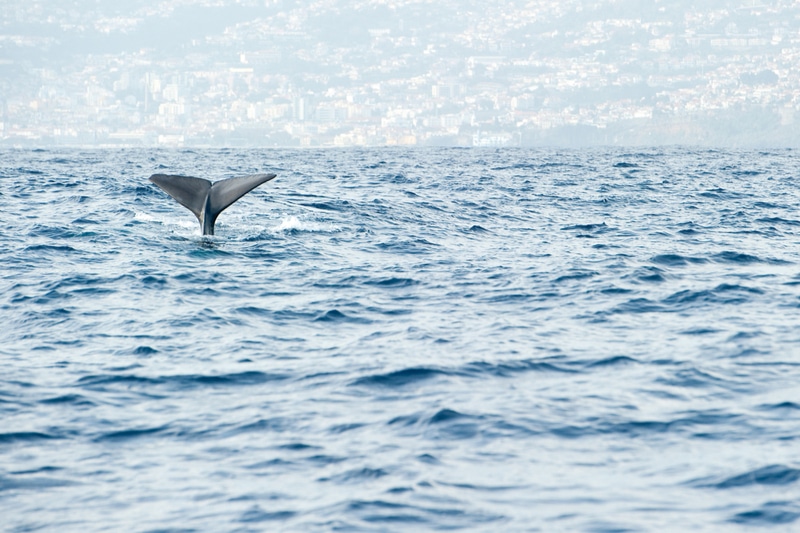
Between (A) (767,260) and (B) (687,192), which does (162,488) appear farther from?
(B) (687,192)

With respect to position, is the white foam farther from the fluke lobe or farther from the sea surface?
the fluke lobe

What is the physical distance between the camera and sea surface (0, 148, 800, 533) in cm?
904

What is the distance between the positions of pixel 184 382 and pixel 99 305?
5065 millimetres

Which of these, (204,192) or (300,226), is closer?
(204,192)

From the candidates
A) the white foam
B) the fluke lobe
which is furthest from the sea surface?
the fluke lobe

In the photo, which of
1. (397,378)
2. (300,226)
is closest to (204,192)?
(300,226)

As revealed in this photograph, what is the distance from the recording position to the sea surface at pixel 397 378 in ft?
29.7

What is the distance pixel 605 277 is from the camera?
19141mm

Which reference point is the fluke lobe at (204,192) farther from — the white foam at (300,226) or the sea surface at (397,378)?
the white foam at (300,226)

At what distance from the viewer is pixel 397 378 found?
12.6m

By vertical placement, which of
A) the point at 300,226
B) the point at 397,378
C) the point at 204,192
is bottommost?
the point at 397,378

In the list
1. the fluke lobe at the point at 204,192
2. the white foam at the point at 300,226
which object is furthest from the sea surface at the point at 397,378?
the fluke lobe at the point at 204,192

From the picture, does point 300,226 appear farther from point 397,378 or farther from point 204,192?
point 397,378

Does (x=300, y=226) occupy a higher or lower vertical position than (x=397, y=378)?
higher
